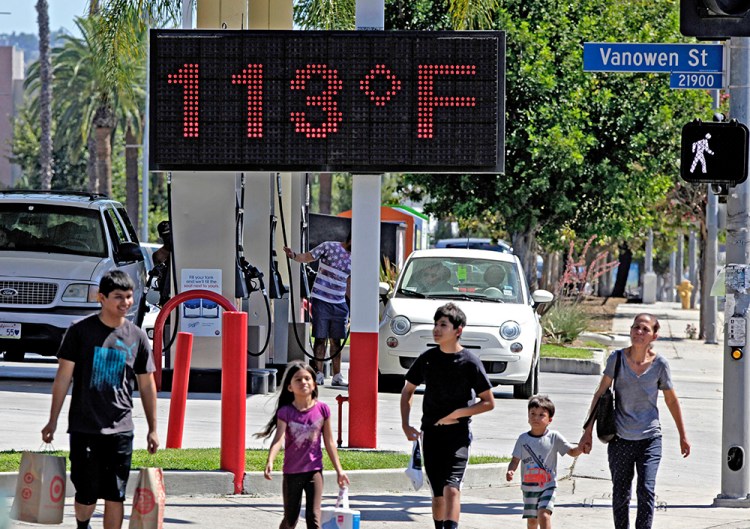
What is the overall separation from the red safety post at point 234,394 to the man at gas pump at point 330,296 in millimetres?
6178

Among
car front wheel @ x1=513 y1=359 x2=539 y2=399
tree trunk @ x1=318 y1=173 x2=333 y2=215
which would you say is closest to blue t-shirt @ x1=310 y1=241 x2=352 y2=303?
car front wheel @ x1=513 y1=359 x2=539 y2=399

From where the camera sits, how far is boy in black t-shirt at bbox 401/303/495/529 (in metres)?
8.28

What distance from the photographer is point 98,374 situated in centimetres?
746

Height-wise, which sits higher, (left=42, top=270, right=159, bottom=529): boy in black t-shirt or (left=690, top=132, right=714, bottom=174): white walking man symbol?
(left=690, top=132, right=714, bottom=174): white walking man symbol

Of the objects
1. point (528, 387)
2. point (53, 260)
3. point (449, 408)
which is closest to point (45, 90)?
point (53, 260)

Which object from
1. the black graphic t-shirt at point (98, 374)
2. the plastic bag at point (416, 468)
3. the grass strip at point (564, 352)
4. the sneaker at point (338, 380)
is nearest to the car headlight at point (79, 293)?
the sneaker at point (338, 380)

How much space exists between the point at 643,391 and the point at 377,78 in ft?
11.6

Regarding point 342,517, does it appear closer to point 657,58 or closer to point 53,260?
point 657,58

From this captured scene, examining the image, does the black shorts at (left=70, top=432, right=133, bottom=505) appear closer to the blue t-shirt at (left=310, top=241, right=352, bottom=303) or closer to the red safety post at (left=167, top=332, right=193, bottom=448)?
the red safety post at (left=167, top=332, right=193, bottom=448)

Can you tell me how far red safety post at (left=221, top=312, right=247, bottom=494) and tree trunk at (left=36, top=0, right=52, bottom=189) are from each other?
116 feet

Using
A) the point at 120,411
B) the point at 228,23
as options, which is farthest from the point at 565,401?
the point at 120,411

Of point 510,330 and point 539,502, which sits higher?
point 510,330

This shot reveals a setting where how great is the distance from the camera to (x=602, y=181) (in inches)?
1155

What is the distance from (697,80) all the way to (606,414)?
372cm
